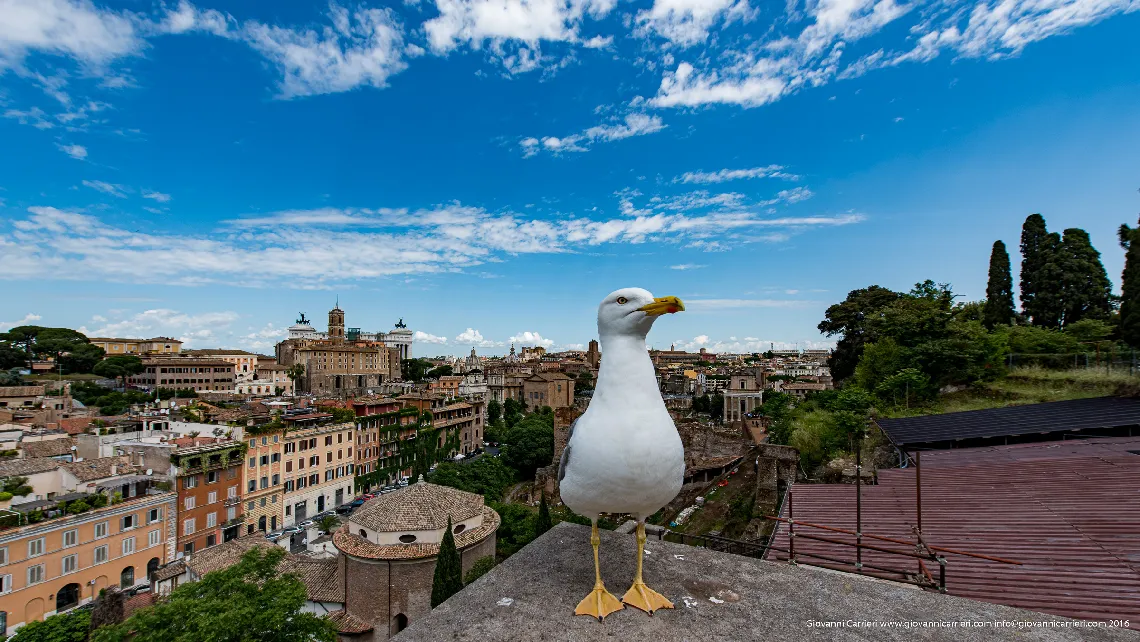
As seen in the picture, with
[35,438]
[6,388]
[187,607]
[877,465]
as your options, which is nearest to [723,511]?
[877,465]

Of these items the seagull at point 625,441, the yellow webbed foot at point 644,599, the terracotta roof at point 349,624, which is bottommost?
the terracotta roof at point 349,624

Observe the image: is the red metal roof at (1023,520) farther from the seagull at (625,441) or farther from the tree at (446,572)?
the tree at (446,572)

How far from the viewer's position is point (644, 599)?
301 cm

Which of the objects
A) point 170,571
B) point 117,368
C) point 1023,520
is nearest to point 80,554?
point 170,571

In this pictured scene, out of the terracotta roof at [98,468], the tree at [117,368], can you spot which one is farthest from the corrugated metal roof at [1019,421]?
the tree at [117,368]

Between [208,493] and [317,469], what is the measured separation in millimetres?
7071

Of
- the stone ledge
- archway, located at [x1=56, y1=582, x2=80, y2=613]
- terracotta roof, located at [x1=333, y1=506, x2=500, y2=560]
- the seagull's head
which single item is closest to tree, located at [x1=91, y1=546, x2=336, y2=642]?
terracotta roof, located at [x1=333, y1=506, x2=500, y2=560]

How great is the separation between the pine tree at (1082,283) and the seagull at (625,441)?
99.2 feet

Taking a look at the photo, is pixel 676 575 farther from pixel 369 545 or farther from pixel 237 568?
pixel 369 545

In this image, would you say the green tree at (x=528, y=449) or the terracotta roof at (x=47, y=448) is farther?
the green tree at (x=528, y=449)

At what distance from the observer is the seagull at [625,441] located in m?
2.80

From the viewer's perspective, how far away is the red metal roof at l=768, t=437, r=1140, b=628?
420 cm

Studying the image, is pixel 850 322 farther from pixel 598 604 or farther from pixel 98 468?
pixel 98 468

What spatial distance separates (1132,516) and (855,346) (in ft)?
81.7
